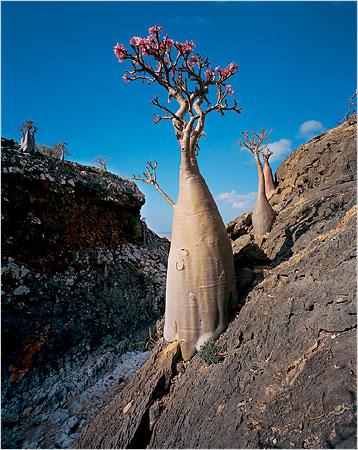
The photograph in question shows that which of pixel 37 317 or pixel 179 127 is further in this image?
pixel 37 317

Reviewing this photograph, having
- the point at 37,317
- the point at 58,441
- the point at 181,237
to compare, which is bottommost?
the point at 58,441

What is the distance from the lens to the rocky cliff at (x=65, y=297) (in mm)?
5578

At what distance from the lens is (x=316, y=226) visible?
5316 mm

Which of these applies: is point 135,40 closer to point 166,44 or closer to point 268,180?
point 166,44

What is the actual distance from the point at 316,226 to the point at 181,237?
250 centimetres

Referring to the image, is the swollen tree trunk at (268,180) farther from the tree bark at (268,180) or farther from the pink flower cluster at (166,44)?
the pink flower cluster at (166,44)

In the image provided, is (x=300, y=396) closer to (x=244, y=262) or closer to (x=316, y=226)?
(x=244, y=262)

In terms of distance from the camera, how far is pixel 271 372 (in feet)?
10.2

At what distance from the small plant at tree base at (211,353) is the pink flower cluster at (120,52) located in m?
4.31

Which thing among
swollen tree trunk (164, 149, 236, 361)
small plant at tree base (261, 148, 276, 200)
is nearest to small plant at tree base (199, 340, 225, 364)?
swollen tree trunk (164, 149, 236, 361)

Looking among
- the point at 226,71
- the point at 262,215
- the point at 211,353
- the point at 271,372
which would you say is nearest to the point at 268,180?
the point at 262,215

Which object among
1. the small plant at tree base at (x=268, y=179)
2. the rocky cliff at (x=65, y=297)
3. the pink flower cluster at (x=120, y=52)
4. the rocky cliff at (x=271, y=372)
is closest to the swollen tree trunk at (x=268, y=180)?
the small plant at tree base at (x=268, y=179)

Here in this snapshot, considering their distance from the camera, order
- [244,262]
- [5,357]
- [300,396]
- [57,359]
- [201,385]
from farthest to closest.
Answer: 1. [57,359]
2. [5,357]
3. [244,262]
4. [201,385]
5. [300,396]

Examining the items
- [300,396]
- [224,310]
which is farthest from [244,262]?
[300,396]
